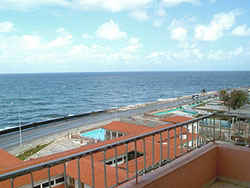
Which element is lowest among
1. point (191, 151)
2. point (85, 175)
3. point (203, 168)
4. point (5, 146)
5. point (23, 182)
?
point (5, 146)

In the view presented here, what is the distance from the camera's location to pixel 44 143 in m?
26.7

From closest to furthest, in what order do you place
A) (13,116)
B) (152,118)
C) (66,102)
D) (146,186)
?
(146,186)
(152,118)
(13,116)
(66,102)

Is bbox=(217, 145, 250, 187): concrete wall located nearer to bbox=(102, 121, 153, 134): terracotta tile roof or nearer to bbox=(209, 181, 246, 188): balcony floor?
bbox=(209, 181, 246, 188): balcony floor

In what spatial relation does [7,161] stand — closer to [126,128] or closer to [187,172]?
[126,128]

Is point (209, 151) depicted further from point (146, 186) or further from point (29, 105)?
point (29, 105)

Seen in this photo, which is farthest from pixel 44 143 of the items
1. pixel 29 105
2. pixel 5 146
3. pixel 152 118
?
pixel 29 105

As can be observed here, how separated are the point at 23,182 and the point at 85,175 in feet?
8.69

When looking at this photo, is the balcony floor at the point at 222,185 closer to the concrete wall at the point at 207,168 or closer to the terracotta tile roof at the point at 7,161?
the concrete wall at the point at 207,168

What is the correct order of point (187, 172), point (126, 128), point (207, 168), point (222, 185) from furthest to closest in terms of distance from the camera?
point (126, 128) < point (222, 185) < point (207, 168) < point (187, 172)

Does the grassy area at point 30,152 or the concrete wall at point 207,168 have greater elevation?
the concrete wall at point 207,168

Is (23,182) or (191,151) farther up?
(191,151)

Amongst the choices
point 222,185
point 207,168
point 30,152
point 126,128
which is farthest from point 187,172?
point 30,152

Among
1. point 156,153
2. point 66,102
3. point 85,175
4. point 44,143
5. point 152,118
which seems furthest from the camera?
point 66,102

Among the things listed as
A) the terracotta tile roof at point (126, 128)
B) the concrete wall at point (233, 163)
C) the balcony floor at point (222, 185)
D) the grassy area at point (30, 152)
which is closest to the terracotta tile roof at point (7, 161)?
the grassy area at point (30, 152)
